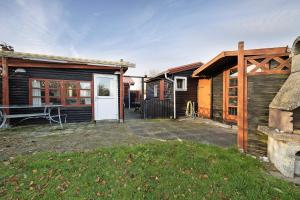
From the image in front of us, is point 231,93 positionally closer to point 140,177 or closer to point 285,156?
point 285,156

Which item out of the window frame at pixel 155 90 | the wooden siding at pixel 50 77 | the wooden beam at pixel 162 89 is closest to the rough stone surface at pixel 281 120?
the wooden siding at pixel 50 77

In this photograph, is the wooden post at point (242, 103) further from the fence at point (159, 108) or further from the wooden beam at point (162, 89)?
the wooden beam at point (162, 89)

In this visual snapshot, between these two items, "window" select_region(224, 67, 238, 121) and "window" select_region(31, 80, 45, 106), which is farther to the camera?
"window" select_region(224, 67, 238, 121)

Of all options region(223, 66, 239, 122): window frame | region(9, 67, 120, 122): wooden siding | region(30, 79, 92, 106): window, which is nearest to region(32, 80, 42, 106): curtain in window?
region(30, 79, 92, 106): window

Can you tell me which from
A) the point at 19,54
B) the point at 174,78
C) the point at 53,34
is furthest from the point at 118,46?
the point at 19,54

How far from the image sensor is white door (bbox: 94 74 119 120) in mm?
6691

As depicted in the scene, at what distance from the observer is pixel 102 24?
32.1 ft

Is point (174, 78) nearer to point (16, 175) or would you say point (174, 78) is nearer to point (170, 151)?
point (170, 151)

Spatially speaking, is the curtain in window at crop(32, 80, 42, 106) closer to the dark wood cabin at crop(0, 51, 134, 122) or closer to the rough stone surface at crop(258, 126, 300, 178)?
the dark wood cabin at crop(0, 51, 134, 122)

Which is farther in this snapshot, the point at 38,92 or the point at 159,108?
the point at 159,108

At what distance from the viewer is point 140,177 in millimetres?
2299

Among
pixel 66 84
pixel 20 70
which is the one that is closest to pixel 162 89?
pixel 66 84

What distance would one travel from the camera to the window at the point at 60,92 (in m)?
5.92

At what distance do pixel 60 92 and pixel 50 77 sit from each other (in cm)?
76
